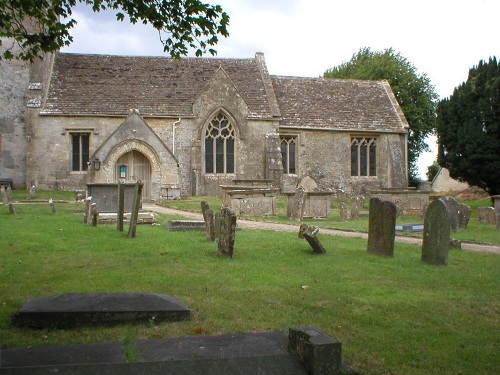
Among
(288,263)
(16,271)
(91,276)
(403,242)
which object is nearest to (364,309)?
(288,263)

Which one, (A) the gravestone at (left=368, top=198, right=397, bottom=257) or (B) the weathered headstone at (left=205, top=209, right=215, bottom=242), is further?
(B) the weathered headstone at (left=205, top=209, right=215, bottom=242)

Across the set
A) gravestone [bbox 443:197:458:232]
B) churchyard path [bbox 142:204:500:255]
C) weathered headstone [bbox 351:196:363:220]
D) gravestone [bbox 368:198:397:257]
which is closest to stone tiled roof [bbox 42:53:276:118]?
weathered headstone [bbox 351:196:363:220]

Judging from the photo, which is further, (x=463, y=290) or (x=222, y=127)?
(x=222, y=127)

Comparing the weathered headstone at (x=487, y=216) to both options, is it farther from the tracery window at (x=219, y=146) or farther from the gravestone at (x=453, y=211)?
the tracery window at (x=219, y=146)

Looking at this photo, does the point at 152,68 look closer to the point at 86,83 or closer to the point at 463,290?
the point at 86,83

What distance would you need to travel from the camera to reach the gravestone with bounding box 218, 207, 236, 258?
33.7 ft

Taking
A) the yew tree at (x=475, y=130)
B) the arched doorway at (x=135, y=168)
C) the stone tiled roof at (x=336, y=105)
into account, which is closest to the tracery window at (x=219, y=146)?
the stone tiled roof at (x=336, y=105)

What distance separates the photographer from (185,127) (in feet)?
106

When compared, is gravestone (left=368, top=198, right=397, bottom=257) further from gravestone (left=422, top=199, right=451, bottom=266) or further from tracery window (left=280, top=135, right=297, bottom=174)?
tracery window (left=280, top=135, right=297, bottom=174)

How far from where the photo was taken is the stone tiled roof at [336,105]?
34.8m

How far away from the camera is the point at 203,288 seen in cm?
768

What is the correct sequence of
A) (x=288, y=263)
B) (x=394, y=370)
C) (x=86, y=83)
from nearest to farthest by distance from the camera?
(x=394, y=370) < (x=288, y=263) < (x=86, y=83)

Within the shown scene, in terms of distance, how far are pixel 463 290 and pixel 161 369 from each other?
5.65 meters

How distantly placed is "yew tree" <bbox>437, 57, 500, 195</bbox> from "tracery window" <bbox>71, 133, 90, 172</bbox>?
20991 mm
